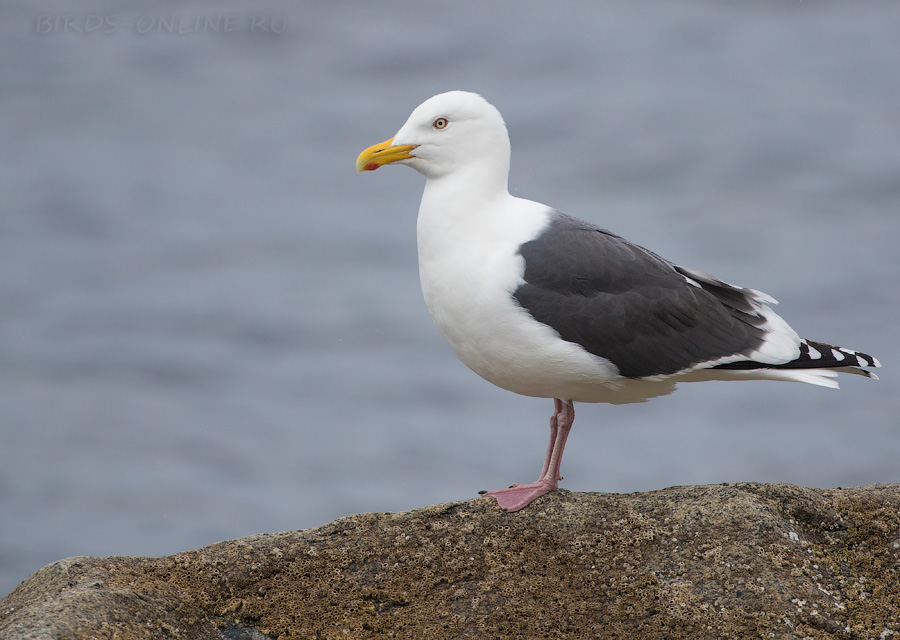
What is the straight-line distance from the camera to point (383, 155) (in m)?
5.92

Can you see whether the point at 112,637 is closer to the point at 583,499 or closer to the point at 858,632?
the point at 583,499

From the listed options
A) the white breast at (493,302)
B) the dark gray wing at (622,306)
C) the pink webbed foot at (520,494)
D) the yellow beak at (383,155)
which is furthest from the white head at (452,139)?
the pink webbed foot at (520,494)

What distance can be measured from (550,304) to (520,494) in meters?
1.09

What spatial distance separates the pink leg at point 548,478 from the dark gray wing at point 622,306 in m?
0.58

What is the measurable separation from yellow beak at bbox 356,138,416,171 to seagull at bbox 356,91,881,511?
0.4 inches

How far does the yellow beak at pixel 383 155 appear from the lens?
590 centimetres

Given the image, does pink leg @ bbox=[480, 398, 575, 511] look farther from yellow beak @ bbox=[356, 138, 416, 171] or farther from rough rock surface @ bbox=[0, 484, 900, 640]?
yellow beak @ bbox=[356, 138, 416, 171]

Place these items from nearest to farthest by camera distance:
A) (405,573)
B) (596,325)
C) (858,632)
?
(858,632) < (405,573) < (596,325)

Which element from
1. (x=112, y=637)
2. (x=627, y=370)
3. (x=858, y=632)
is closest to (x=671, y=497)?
(x=627, y=370)

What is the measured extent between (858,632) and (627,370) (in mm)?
1899

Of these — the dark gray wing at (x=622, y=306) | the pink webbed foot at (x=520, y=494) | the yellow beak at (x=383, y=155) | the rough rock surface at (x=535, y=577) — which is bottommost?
the rough rock surface at (x=535, y=577)

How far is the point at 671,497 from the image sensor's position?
520 cm

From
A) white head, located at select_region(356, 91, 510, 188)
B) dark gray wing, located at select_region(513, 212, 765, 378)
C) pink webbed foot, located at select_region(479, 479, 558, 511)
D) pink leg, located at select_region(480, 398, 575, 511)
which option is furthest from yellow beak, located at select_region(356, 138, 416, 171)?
pink webbed foot, located at select_region(479, 479, 558, 511)

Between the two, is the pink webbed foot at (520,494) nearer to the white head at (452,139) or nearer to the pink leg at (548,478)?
the pink leg at (548,478)
